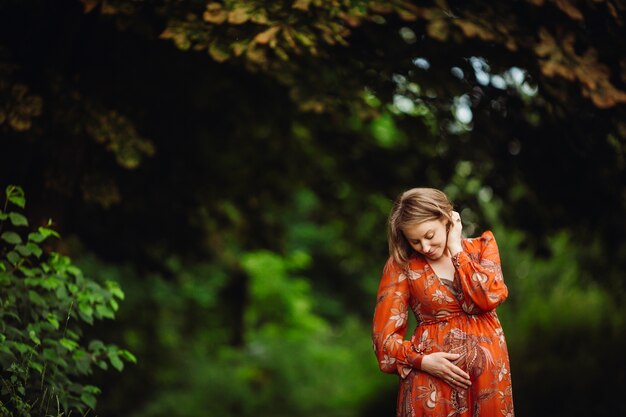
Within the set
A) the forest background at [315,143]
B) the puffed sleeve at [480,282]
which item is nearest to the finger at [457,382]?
the puffed sleeve at [480,282]

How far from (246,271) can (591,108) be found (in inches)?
421

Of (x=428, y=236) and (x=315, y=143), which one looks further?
(x=315, y=143)

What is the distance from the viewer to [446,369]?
2.93 metres

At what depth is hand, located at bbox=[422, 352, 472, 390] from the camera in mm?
2928

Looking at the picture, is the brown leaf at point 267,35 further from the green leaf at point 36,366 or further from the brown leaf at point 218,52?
the green leaf at point 36,366

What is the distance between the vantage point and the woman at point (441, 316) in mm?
2943

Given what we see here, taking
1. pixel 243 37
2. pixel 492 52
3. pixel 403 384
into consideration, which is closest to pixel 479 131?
pixel 492 52

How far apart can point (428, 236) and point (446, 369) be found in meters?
0.58

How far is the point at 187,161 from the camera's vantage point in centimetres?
620

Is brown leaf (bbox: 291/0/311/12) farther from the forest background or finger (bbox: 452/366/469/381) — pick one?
finger (bbox: 452/366/469/381)

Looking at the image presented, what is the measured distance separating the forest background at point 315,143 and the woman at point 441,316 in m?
1.16

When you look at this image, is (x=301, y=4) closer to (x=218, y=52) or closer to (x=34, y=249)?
(x=218, y=52)

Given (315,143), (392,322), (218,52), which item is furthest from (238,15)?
(315,143)

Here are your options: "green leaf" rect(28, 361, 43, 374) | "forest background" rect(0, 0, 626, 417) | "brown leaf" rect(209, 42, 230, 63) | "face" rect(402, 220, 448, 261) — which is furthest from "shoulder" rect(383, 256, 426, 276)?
"green leaf" rect(28, 361, 43, 374)
